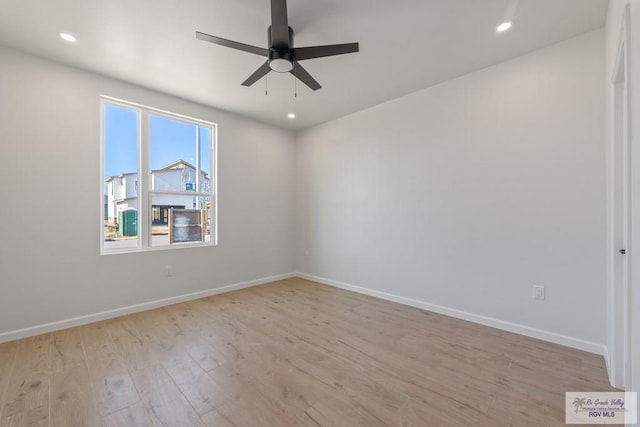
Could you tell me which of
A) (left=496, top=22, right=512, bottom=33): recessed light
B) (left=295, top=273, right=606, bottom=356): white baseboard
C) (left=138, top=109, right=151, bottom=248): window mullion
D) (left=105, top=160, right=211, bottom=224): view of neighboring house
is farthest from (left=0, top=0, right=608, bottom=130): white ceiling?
(left=295, top=273, right=606, bottom=356): white baseboard

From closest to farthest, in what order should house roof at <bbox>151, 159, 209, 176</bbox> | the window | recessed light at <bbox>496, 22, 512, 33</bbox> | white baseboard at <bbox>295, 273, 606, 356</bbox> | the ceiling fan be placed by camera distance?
the ceiling fan
recessed light at <bbox>496, 22, 512, 33</bbox>
white baseboard at <bbox>295, 273, 606, 356</bbox>
the window
house roof at <bbox>151, 159, 209, 176</bbox>

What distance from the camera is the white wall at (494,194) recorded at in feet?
7.56

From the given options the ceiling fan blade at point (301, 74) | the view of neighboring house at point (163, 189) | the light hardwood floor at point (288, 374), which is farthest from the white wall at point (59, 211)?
the ceiling fan blade at point (301, 74)

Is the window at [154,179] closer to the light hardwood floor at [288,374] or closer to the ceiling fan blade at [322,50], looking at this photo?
the light hardwood floor at [288,374]

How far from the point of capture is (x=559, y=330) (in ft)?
7.90

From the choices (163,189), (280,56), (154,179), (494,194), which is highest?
(280,56)

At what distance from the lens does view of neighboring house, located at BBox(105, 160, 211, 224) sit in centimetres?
320

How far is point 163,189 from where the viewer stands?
11.7 feet

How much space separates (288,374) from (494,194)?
2.62 metres

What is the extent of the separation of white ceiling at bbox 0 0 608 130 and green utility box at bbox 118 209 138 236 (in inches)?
62.7

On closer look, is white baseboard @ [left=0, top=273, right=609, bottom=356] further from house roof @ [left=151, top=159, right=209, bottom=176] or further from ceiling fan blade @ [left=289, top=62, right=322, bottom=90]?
ceiling fan blade @ [left=289, top=62, right=322, bottom=90]

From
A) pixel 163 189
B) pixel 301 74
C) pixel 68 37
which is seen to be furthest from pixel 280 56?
pixel 163 189

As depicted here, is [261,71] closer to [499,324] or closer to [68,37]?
[68,37]

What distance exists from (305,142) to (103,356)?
3.99 m
